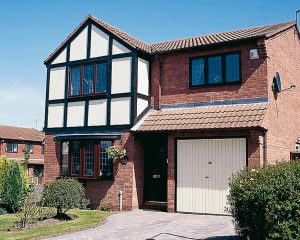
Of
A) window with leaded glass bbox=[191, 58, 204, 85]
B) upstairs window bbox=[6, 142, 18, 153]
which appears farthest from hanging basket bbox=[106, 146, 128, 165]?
upstairs window bbox=[6, 142, 18, 153]

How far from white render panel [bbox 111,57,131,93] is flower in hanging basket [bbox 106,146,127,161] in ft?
8.62

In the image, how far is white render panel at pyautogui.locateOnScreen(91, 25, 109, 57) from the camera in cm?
1702

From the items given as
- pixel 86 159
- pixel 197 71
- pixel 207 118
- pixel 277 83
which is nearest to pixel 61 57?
pixel 86 159

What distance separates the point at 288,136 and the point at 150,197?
680 centimetres

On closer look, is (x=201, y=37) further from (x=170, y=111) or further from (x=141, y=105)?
(x=141, y=105)

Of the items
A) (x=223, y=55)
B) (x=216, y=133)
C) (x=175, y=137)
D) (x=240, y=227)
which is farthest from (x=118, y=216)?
(x=223, y=55)

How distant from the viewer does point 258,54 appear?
14.2 meters

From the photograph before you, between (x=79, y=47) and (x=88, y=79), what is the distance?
1.77 metres

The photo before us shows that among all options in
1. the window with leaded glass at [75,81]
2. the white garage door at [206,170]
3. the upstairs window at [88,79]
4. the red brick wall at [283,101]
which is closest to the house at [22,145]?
the window with leaded glass at [75,81]

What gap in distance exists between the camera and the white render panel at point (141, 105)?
16141 mm

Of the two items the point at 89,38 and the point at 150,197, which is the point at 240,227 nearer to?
the point at 150,197

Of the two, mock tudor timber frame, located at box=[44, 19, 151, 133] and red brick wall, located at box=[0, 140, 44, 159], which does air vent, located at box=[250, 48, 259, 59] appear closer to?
mock tudor timber frame, located at box=[44, 19, 151, 133]

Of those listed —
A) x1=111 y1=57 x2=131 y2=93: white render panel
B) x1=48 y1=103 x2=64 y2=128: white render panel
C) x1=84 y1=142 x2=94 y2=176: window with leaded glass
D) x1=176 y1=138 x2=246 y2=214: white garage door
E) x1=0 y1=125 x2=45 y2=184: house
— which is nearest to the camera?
x1=176 y1=138 x2=246 y2=214: white garage door

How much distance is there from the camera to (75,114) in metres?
17.4
